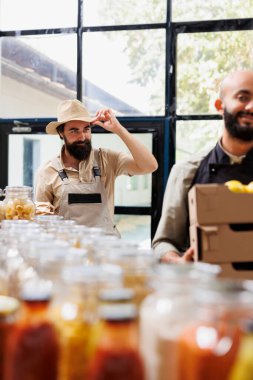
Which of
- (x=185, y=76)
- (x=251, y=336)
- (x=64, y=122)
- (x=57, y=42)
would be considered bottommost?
(x=251, y=336)

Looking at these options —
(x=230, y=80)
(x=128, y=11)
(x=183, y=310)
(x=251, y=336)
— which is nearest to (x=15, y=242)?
(x=183, y=310)

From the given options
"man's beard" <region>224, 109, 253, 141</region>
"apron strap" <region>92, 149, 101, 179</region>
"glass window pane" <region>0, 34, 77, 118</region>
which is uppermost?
"glass window pane" <region>0, 34, 77, 118</region>

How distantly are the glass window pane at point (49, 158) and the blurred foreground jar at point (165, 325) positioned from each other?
12.7ft

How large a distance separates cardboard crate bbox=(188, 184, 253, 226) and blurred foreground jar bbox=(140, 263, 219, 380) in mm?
883

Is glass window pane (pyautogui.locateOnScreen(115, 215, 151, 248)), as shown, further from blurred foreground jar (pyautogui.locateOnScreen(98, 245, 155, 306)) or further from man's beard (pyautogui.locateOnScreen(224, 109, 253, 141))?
blurred foreground jar (pyautogui.locateOnScreen(98, 245, 155, 306))

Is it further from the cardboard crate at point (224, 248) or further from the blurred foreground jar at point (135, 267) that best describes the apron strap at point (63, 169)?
the blurred foreground jar at point (135, 267)

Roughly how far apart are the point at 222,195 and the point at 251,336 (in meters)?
1.05

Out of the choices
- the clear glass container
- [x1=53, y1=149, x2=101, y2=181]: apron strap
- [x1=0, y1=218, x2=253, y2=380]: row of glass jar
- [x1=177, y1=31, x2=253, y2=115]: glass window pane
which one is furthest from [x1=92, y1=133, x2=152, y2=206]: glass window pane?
[x1=0, y1=218, x2=253, y2=380]: row of glass jar

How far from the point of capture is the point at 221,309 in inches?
29.0

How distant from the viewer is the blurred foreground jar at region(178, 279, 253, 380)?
74cm

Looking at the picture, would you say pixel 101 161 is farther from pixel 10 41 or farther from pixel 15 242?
pixel 15 242

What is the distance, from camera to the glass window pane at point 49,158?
15.5 ft

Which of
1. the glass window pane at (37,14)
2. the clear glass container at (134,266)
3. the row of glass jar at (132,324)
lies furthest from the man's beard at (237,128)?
the glass window pane at (37,14)

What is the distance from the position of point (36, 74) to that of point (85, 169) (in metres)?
1.55
